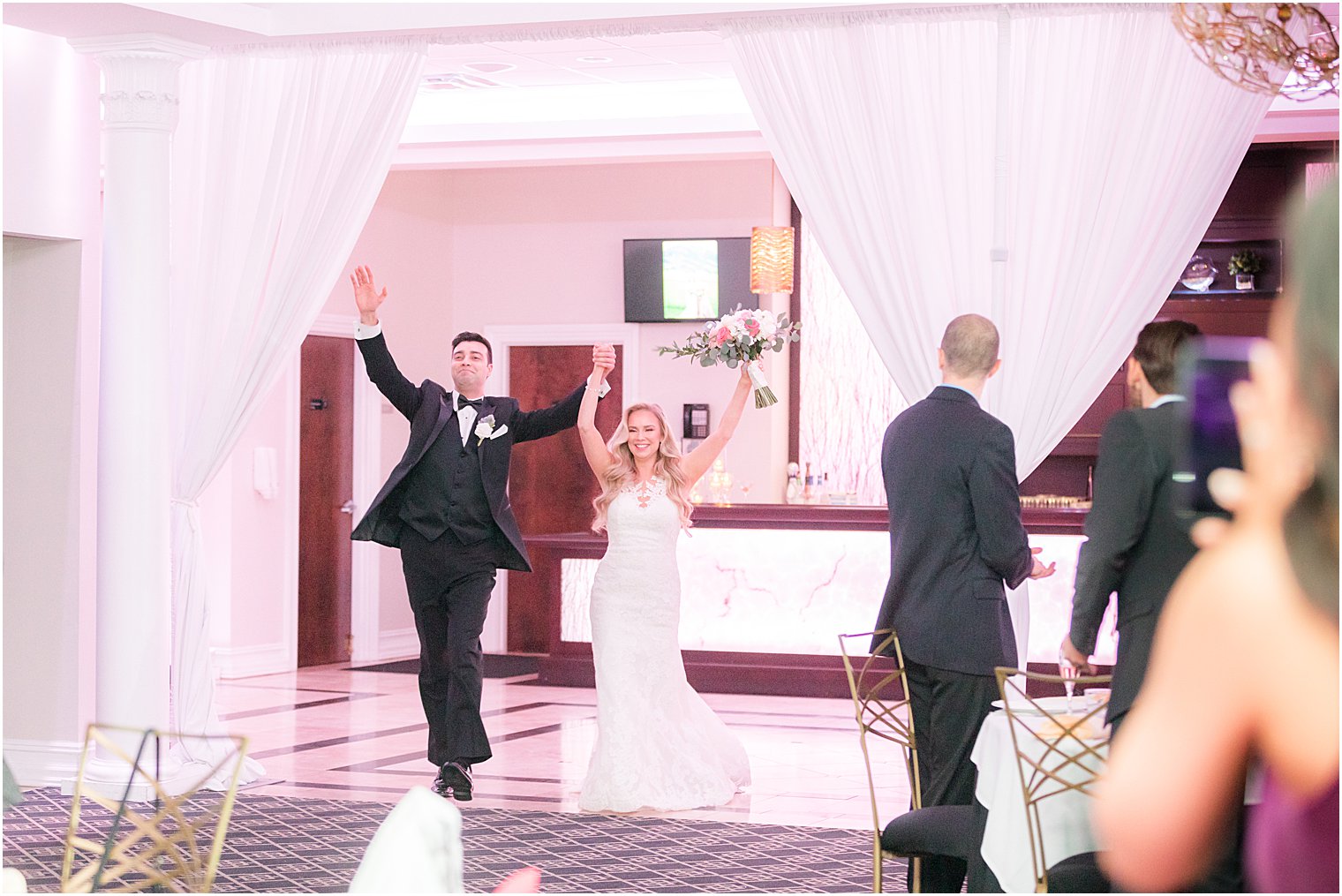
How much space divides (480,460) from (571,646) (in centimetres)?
418

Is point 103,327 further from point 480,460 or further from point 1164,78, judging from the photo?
point 1164,78

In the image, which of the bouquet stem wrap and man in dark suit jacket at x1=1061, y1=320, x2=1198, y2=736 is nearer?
man in dark suit jacket at x1=1061, y1=320, x2=1198, y2=736

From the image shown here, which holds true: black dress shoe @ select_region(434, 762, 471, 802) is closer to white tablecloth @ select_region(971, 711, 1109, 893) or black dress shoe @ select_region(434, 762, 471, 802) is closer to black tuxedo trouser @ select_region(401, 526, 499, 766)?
black tuxedo trouser @ select_region(401, 526, 499, 766)

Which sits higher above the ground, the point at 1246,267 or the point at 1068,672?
the point at 1246,267

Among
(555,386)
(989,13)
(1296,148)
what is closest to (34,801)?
(989,13)

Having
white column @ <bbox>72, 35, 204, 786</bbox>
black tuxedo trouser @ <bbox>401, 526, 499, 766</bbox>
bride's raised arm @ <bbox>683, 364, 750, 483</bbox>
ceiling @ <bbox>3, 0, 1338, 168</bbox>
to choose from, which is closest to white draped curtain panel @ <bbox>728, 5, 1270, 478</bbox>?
ceiling @ <bbox>3, 0, 1338, 168</bbox>

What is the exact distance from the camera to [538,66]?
28.8 feet

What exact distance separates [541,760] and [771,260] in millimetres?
3932

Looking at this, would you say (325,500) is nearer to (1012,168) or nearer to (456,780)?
(456,780)

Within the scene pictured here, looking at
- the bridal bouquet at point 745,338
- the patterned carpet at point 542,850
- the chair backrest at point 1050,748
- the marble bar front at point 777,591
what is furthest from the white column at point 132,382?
the chair backrest at point 1050,748

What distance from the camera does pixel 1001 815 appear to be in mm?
3408

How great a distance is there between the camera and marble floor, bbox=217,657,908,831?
638 cm

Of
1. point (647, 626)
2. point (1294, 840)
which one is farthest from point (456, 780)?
point (1294, 840)

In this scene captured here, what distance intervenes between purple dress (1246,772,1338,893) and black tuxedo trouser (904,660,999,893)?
10.7 ft
